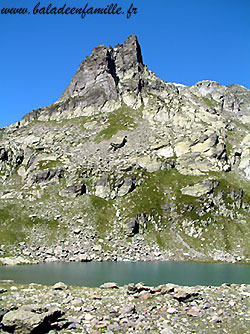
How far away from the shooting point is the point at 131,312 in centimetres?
2358

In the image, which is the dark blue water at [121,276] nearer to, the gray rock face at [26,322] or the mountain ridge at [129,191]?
the mountain ridge at [129,191]

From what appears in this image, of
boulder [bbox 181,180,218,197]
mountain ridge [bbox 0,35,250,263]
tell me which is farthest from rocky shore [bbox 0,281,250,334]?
boulder [bbox 181,180,218,197]

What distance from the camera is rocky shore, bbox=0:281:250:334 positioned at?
2003 centimetres

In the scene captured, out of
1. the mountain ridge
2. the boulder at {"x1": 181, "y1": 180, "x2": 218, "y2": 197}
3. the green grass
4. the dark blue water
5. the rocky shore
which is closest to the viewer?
the rocky shore

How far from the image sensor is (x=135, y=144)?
163125 millimetres

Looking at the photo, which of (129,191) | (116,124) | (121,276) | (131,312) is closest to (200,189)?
(129,191)

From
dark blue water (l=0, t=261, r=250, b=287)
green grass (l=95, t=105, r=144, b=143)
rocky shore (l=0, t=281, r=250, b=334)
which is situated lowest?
dark blue water (l=0, t=261, r=250, b=287)

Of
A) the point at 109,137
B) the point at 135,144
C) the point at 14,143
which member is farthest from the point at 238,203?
the point at 14,143

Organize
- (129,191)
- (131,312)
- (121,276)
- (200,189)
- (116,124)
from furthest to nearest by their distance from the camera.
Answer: (116,124)
(129,191)
(200,189)
(121,276)
(131,312)

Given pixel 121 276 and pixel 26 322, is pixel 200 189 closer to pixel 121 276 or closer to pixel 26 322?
pixel 121 276

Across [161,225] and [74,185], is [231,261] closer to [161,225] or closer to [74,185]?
[161,225]

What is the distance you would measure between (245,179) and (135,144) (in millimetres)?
67550

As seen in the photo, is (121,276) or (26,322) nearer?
(26,322)

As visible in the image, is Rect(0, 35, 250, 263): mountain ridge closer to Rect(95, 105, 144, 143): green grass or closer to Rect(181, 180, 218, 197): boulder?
Rect(181, 180, 218, 197): boulder
